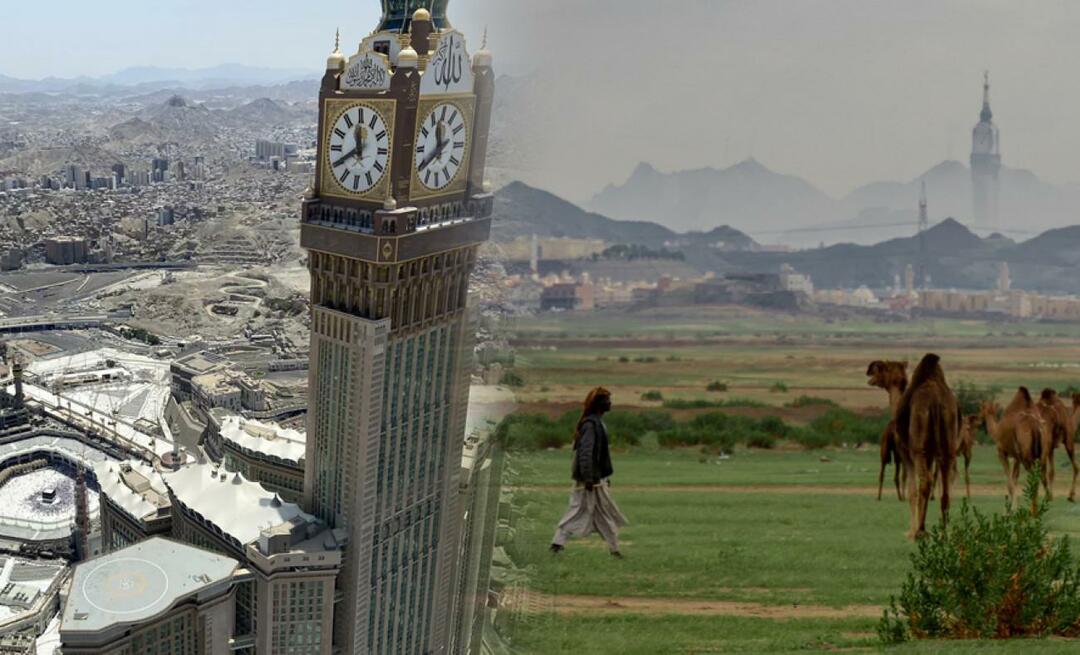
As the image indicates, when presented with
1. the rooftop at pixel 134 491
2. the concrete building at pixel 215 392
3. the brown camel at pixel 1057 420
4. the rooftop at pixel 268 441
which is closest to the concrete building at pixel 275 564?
the rooftop at pixel 134 491

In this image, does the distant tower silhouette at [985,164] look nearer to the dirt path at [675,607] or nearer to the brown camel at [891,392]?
the brown camel at [891,392]

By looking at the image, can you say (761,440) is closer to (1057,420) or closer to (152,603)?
(1057,420)

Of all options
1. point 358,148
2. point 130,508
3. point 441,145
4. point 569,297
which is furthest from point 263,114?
point 569,297

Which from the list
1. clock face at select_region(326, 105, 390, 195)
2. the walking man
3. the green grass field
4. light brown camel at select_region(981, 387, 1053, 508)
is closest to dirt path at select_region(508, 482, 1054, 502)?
the green grass field

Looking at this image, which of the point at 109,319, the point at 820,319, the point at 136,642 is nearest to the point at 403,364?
the point at 136,642

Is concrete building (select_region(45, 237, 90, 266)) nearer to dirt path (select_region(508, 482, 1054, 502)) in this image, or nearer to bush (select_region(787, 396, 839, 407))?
dirt path (select_region(508, 482, 1054, 502))
